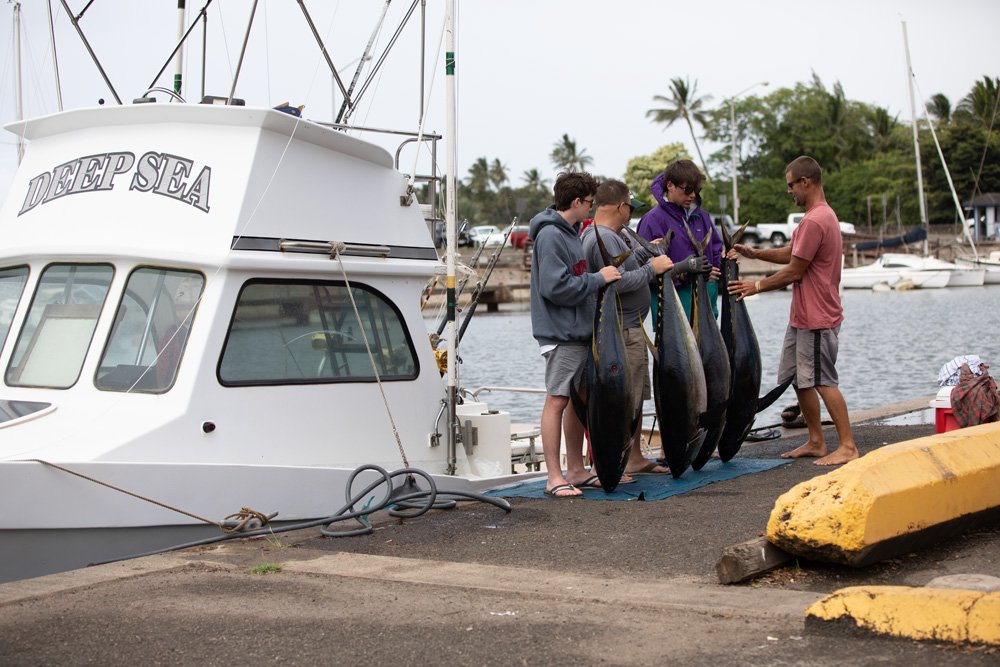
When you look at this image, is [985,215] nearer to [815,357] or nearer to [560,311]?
[815,357]

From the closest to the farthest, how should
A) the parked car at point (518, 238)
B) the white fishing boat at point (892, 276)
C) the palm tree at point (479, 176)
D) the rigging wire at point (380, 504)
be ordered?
the rigging wire at point (380, 504) → the parked car at point (518, 238) → the white fishing boat at point (892, 276) → the palm tree at point (479, 176)

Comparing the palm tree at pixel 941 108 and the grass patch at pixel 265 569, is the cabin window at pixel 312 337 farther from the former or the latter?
the palm tree at pixel 941 108

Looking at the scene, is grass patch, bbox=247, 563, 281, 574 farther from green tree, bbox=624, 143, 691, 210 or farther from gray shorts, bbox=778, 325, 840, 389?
green tree, bbox=624, 143, 691, 210

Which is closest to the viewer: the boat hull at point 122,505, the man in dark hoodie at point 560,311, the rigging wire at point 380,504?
the boat hull at point 122,505

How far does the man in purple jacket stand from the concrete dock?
2.00m

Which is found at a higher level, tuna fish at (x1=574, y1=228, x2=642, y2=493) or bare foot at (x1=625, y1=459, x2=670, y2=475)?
tuna fish at (x1=574, y1=228, x2=642, y2=493)

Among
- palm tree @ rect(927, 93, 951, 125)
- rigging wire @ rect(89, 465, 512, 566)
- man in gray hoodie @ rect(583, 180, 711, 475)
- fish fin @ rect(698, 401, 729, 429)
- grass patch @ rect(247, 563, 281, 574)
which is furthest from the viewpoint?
palm tree @ rect(927, 93, 951, 125)

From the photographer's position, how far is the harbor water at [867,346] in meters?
21.4

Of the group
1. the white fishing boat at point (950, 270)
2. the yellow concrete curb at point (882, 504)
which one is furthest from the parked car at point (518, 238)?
the white fishing boat at point (950, 270)

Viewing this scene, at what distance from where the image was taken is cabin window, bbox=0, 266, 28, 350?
6918 mm

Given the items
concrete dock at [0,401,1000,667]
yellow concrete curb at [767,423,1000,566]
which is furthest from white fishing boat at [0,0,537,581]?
yellow concrete curb at [767,423,1000,566]

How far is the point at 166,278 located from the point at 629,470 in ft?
11.2

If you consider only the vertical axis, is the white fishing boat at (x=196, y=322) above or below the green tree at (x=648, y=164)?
below

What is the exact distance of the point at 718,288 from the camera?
8.05 meters
